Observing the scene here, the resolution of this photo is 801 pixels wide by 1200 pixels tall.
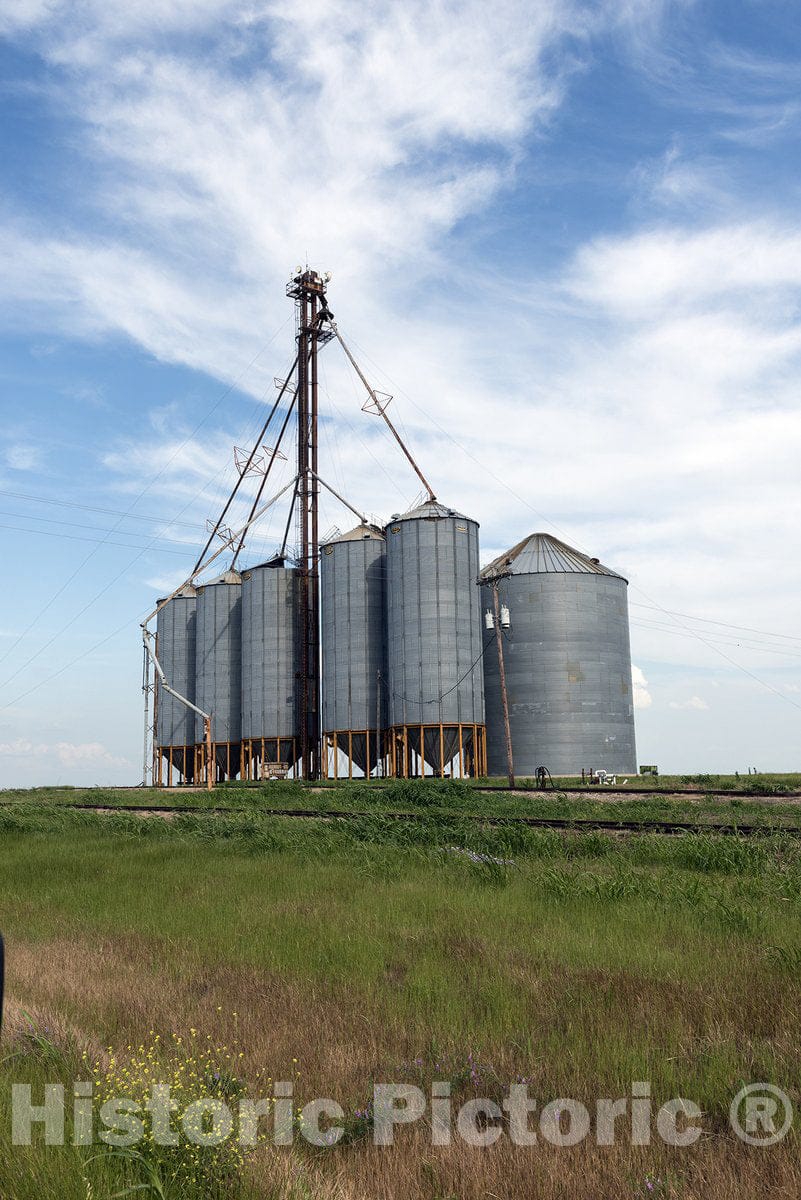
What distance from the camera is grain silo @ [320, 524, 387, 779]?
61938mm

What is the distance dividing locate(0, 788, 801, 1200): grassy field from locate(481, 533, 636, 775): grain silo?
45040mm

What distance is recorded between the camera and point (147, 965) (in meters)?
9.12

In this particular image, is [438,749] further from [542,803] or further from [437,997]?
[437,997]

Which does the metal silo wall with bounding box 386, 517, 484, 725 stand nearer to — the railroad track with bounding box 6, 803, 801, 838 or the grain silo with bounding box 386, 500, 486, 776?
the grain silo with bounding box 386, 500, 486, 776

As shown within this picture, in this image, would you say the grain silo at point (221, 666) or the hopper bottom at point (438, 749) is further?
the grain silo at point (221, 666)

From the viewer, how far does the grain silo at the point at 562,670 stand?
5941cm

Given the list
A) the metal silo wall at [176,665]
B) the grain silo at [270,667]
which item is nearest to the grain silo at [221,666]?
the metal silo wall at [176,665]

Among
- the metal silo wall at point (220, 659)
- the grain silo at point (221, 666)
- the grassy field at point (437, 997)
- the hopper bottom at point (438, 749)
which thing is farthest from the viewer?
the metal silo wall at point (220, 659)

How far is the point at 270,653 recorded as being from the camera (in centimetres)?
6731

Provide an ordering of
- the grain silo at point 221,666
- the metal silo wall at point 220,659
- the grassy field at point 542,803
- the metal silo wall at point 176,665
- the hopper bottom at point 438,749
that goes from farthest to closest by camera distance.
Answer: the metal silo wall at point 176,665 → the metal silo wall at point 220,659 → the grain silo at point 221,666 → the hopper bottom at point 438,749 → the grassy field at point 542,803

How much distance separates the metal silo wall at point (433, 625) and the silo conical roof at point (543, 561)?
325cm

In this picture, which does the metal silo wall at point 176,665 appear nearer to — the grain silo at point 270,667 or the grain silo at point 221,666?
the grain silo at point 221,666

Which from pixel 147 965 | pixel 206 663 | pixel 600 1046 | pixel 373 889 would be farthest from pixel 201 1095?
pixel 206 663

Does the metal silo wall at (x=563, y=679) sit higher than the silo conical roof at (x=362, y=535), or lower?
lower
